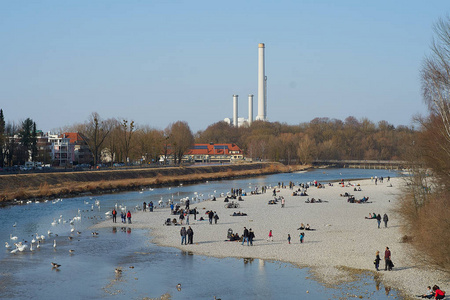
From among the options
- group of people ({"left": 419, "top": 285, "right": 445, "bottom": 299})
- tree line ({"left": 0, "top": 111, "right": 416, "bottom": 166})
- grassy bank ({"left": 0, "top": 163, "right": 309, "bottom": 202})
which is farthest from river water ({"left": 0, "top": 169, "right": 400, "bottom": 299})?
tree line ({"left": 0, "top": 111, "right": 416, "bottom": 166})

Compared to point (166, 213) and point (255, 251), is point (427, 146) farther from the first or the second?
point (166, 213)

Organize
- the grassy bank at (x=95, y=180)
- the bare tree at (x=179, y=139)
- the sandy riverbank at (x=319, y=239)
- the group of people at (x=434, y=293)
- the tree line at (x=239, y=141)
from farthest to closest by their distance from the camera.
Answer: the bare tree at (x=179, y=139) < the tree line at (x=239, y=141) < the grassy bank at (x=95, y=180) < the sandy riverbank at (x=319, y=239) < the group of people at (x=434, y=293)

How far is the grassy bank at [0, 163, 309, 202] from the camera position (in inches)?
2442

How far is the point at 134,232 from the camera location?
3591cm

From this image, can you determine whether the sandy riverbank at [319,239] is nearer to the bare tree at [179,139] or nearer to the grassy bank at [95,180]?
the grassy bank at [95,180]

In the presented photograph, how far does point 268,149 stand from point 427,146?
11956 centimetres

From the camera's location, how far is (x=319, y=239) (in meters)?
31.4

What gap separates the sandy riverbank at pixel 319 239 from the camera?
23.3 metres

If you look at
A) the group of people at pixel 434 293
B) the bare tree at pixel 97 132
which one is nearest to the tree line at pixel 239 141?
the bare tree at pixel 97 132

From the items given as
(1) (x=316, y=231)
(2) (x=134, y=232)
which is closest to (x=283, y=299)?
(1) (x=316, y=231)

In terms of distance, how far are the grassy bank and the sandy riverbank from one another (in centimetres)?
2137

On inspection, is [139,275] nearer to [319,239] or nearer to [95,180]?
[319,239]

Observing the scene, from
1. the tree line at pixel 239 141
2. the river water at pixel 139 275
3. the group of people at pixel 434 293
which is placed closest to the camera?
the group of people at pixel 434 293

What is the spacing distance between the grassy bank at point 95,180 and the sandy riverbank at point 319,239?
21372 millimetres
